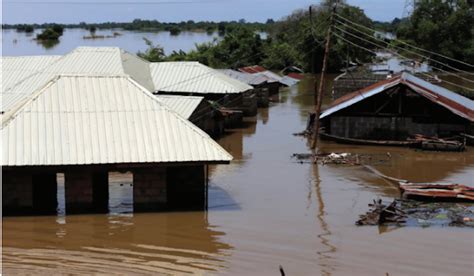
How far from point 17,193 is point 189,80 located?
18.2 m

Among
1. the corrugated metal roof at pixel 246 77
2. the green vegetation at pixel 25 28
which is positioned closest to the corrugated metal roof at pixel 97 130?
the corrugated metal roof at pixel 246 77

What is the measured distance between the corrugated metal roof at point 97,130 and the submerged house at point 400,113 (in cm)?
1311

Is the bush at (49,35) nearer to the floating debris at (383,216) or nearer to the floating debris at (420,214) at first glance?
the floating debris at (420,214)

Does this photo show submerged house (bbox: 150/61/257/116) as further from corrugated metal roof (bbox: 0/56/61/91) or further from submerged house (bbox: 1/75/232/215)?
submerged house (bbox: 1/75/232/215)

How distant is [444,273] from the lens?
13.1 metres

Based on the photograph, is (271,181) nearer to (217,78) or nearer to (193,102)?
(193,102)

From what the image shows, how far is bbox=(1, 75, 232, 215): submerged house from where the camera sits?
622 inches

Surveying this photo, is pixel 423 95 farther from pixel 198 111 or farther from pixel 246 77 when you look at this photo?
pixel 246 77

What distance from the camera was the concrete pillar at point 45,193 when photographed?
1698 cm

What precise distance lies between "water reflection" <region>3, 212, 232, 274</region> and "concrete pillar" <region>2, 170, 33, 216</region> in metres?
0.44

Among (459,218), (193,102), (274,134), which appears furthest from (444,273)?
(274,134)

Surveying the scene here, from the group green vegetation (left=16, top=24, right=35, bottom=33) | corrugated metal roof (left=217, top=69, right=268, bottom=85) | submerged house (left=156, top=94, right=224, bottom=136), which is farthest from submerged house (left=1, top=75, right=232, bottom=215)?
green vegetation (left=16, top=24, right=35, bottom=33)

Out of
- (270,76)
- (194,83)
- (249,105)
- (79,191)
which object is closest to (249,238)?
(79,191)

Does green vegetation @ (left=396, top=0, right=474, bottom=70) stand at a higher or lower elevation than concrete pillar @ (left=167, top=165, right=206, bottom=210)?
higher
